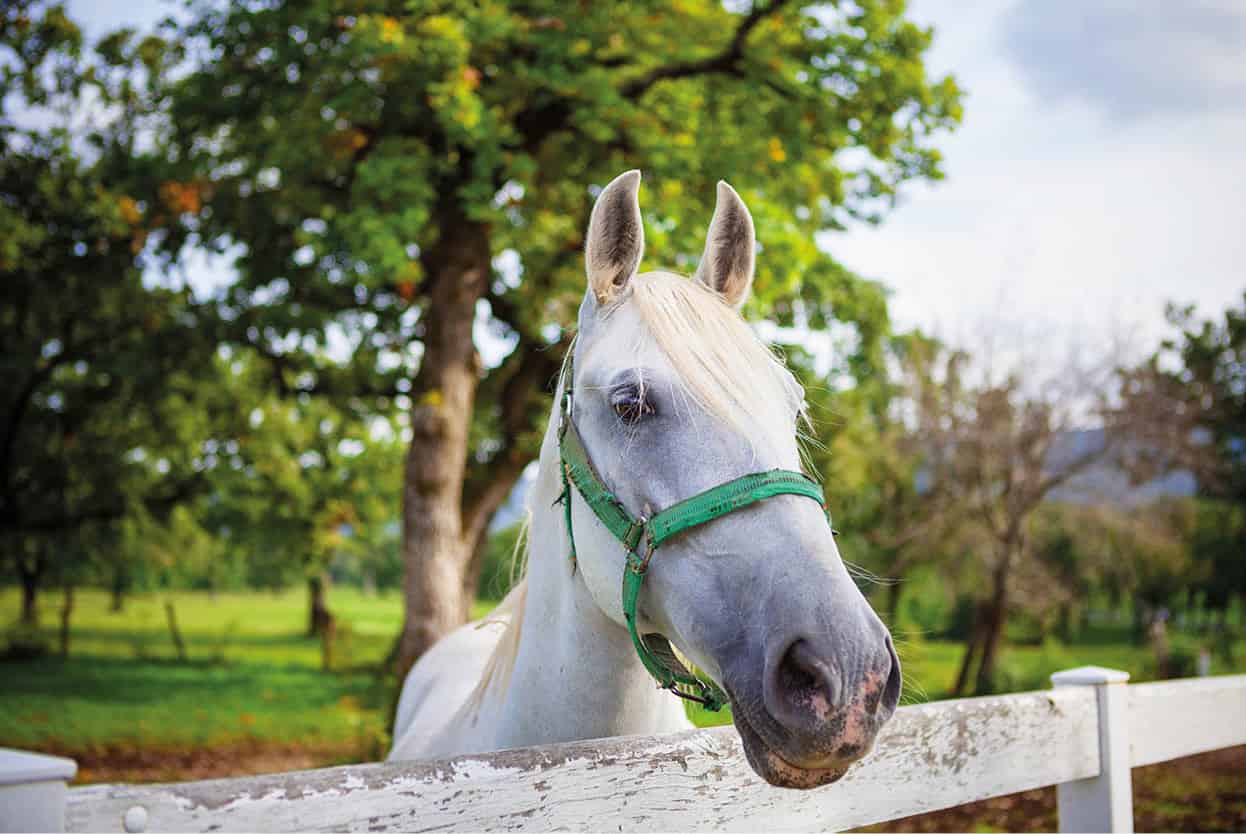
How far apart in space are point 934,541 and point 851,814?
16.2 metres

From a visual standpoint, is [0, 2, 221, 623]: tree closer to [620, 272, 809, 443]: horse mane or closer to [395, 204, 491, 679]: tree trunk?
[395, 204, 491, 679]: tree trunk

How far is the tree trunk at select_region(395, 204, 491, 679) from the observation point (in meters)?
8.02

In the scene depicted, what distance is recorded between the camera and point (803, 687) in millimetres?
1311

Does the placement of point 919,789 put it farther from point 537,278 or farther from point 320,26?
point 537,278

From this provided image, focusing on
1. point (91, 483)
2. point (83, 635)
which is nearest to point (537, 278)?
point (91, 483)

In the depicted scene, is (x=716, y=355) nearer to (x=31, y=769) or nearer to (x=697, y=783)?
(x=697, y=783)

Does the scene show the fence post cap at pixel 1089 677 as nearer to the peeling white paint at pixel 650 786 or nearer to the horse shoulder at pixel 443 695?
the peeling white paint at pixel 650 786

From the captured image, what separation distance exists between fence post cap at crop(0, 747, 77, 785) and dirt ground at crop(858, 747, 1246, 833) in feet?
21.5

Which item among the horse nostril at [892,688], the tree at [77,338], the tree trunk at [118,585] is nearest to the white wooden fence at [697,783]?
the horse nostril at [892,688]

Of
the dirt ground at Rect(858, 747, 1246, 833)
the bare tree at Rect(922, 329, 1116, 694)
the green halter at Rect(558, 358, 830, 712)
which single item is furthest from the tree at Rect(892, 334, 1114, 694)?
the green halter at Rect(558, 358, 830, 712)

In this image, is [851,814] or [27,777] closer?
[27,777]

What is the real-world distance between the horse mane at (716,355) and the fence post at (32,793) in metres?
1.14

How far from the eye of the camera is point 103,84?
41.4 ft

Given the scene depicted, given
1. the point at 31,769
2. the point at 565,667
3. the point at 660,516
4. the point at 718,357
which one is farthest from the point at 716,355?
the point at 31,769
